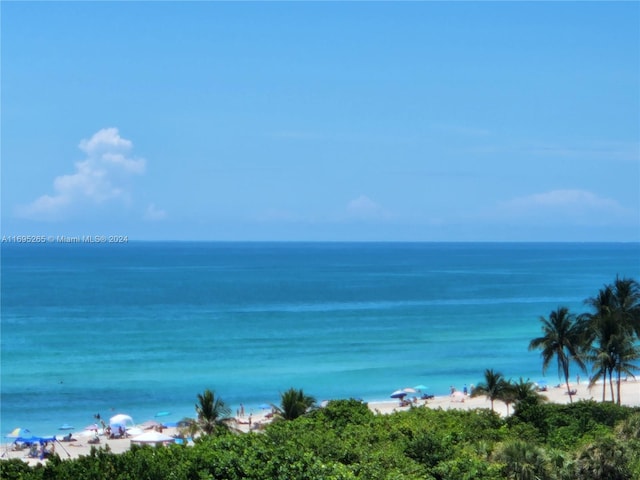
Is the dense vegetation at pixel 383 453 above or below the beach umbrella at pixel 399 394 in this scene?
below

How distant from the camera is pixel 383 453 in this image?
73.2 feet

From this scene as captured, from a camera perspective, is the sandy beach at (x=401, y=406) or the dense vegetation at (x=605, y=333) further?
the dense vegetation at (x=605, y=333)

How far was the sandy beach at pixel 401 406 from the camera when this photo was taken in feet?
139

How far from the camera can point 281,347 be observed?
80312mm

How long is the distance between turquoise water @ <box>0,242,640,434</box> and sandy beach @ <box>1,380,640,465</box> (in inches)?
180

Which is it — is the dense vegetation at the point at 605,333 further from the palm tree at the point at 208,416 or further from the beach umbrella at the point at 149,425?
the beach umbrella at the point at 149,425

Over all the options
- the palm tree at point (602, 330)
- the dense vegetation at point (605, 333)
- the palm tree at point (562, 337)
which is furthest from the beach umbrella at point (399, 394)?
the palm tree at point (602, 330)

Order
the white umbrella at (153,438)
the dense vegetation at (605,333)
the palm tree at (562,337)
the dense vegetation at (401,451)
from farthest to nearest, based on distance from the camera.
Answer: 1. the palm tree at (562,337)
2. the dense vegetation at (605,333)
3. the white umbrella at (153,438)
4. the dense vegetation at (401,451)

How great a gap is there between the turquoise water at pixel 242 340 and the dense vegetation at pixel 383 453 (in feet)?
92.0

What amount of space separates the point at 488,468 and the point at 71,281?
143382 millimetres

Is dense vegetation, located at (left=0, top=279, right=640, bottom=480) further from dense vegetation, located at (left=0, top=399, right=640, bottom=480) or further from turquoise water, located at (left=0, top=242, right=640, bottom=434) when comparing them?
turquoise water, located at (left=0, top=242, right=640, bottom=434)

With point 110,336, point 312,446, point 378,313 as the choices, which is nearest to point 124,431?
point 312,446

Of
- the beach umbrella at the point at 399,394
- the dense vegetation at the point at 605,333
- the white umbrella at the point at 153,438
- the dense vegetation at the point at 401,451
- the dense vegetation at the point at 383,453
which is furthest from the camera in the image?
A: the beach umbrella at the point at 399,394

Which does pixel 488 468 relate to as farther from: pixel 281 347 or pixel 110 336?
pixel 110 336
